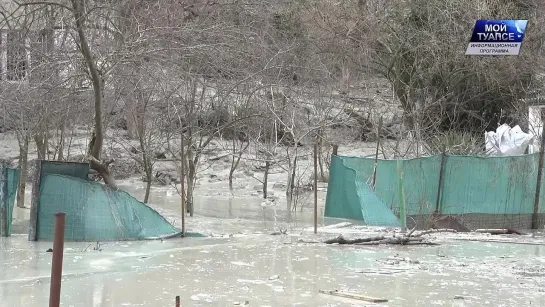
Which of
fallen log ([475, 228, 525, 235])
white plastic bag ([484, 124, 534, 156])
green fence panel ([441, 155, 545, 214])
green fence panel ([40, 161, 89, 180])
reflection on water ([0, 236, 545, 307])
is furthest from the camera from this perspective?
white plastic bag ([484, 124, 534, 156])

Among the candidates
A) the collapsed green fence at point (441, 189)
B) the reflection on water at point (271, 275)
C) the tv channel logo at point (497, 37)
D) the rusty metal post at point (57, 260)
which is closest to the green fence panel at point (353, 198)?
the collapsed green fence at point (441, 189)

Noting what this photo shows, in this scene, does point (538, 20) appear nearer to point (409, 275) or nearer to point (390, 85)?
point (390, 85)

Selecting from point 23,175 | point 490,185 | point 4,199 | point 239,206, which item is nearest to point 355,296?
point 4,199

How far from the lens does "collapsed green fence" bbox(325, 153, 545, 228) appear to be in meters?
13.9

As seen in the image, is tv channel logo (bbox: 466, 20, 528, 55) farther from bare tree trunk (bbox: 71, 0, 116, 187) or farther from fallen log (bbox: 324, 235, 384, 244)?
bare tree trunk (bbox: 71, 0, 116, 187)

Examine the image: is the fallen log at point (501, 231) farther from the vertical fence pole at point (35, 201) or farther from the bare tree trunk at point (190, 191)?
the vertical fence pole at point (35, 201)

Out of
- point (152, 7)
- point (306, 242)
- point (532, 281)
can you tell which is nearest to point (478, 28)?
point (152, 7)

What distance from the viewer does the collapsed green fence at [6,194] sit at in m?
11.5

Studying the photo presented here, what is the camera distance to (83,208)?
11.1 metres

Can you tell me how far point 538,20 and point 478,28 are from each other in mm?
2077

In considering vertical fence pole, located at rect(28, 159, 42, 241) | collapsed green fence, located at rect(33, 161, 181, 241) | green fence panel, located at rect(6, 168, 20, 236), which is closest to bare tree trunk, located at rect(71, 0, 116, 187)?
collapsed green fence, located at rect(33, 161, 181, 241)

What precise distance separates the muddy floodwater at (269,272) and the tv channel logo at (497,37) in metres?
12.9

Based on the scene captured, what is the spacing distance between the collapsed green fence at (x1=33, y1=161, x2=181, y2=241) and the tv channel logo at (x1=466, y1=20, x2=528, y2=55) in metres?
15.4

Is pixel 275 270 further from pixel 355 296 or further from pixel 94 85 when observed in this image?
pixel 94 85
